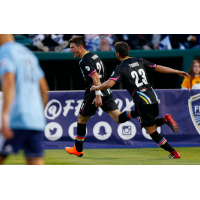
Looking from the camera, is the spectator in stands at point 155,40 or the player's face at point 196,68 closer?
the player's face at point 196,68

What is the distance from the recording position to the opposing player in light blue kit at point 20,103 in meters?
3.04

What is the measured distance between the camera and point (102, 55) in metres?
14.2

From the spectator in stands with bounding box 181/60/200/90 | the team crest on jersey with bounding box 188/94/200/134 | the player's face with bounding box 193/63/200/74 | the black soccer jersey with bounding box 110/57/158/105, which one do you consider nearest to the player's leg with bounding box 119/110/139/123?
the black soccer jersey with bounding box 110/57/158/105

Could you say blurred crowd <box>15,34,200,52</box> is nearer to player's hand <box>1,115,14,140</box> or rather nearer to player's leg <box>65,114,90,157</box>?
player's leg <box>65,114,90,157</box>

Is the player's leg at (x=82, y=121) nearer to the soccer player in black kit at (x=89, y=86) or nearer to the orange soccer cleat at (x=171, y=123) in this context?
the soccer player in black kit at (x=89, y=86)

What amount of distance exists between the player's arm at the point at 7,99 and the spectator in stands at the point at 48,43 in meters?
11.5

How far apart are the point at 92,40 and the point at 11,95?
11.5 m

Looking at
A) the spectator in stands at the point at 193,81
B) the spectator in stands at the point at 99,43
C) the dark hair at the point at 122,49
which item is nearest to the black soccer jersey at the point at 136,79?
the dark hair at the point at 122,49

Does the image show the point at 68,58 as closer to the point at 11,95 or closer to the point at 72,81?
the point at 72,81

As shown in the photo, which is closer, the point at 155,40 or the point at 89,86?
the point at 89,86

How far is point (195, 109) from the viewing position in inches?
349

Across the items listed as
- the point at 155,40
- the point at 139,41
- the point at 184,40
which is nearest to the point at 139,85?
the point at 139,41

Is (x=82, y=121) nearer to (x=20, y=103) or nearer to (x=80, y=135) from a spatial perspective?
(x=80, y=135)

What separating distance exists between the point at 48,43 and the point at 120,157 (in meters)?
8.45
